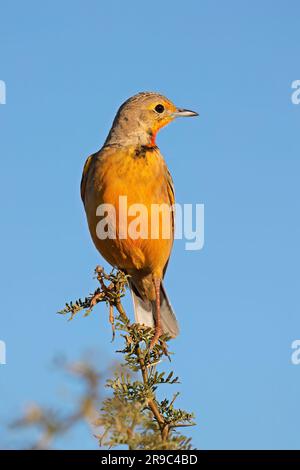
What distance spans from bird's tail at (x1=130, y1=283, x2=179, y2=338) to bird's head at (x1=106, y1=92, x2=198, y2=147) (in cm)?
170

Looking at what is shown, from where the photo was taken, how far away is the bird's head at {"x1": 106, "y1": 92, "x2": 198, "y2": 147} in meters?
7.59

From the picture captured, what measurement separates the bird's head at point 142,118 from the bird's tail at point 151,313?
1704 mm

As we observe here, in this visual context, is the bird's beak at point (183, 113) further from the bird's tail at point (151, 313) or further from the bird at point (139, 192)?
the bird's tail at point (151, 313)

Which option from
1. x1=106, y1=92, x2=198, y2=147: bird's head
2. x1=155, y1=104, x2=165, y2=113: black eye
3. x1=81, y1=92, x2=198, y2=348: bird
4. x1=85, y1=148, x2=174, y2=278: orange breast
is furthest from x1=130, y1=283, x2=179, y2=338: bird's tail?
x1=155, y1=104, x2=165, y2=113: black eye

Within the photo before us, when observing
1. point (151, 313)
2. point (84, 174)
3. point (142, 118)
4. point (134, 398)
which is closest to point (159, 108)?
point (142, 118)

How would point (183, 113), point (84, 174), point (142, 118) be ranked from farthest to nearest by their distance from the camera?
point (183, 113), point (142, 118), point (84, 174)

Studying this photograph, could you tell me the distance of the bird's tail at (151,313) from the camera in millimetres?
7637

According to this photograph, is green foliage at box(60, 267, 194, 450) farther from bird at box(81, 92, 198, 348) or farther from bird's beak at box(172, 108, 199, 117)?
bird's beak at box(172, 108, 199, 117)

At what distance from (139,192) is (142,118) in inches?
58.8

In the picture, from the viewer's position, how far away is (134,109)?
7949mm

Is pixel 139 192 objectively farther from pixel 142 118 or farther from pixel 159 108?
pixel 159 108

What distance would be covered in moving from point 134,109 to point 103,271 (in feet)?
11.0

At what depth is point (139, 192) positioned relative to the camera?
263 inches
